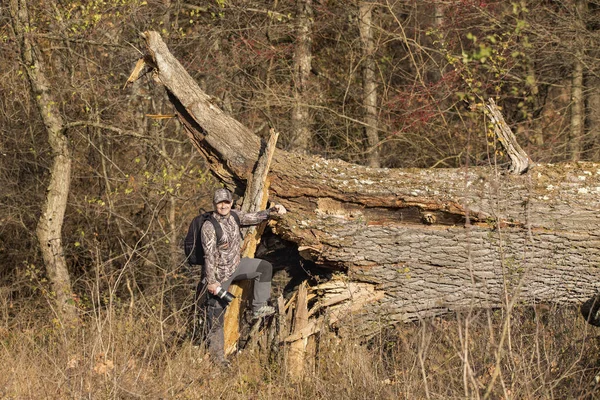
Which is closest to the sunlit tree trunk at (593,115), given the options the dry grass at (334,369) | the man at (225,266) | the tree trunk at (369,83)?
the tree trunk at (369,83)

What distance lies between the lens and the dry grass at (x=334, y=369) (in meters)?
5.10

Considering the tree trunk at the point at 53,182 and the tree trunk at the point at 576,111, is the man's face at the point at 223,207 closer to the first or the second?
the tree trunk at the point at 53,182

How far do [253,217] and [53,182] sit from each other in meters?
3.32

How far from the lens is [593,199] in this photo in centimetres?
697

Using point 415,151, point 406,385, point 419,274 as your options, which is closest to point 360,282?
point 419,274

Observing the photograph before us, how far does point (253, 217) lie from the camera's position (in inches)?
279

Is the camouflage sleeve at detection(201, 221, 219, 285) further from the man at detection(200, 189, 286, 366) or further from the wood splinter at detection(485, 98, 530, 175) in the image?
the wood splinter at detection(485, 98, 530, 175)

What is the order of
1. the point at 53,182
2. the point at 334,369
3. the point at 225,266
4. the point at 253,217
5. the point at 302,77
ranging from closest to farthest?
1. the point at 334,369
2. the point at 225,266
3. the point at 253,217
4. the point at 53,182
5. the point at 302,77

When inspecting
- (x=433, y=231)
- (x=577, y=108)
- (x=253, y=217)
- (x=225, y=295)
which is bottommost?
→ (x=225, y=295)

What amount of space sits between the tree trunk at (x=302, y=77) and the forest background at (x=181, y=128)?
2cm

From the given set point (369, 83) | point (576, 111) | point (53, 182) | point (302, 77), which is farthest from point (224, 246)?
point (576, 111)

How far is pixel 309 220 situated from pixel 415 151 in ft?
19.2

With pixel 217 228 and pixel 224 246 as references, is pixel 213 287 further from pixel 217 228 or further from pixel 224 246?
pixel 217 228

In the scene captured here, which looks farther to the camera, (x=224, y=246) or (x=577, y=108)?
(x=577, y=108)
